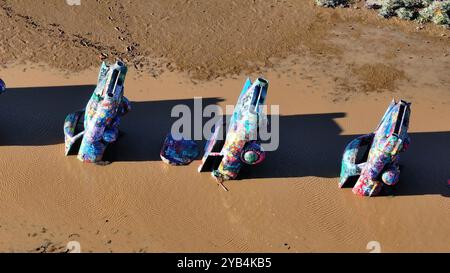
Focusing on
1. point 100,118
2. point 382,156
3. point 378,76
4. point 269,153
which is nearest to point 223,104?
point 269,153

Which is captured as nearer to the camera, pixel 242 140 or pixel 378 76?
pixel 242 140

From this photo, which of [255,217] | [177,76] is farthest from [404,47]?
[255,217]

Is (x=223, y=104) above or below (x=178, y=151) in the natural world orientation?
above

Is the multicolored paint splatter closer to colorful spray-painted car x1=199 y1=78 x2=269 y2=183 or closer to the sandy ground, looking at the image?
the sandy ground

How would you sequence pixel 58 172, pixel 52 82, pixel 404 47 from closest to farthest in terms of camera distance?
pixel 58 172 < pixel 52 82 < pixel 404 47

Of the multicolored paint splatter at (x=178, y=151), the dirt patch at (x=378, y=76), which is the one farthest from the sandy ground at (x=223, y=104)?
the multicolored paint splatter at (x=178, y=151)

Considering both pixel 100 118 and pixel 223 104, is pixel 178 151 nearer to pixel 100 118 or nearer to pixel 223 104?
pixel 100 118

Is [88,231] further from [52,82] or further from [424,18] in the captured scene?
[424,18]

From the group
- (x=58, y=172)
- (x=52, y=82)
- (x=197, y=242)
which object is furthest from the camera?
(x=52, y=82)
